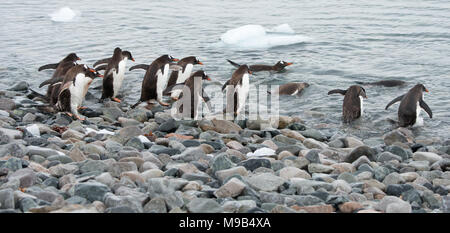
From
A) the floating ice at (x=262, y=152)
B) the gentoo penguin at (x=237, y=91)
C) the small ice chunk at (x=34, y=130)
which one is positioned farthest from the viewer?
the gentoo penguin at (x=237, y=91)

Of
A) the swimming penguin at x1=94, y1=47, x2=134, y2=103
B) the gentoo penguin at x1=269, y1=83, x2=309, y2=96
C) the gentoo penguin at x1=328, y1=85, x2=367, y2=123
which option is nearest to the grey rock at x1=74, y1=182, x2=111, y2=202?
the gentoo penguin at x1=328, y1=85, x2=367, y2=123

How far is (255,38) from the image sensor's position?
1358 centimetres

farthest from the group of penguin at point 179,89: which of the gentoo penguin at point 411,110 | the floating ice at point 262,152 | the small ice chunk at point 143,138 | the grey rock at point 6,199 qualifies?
the grey rock at point 6,199

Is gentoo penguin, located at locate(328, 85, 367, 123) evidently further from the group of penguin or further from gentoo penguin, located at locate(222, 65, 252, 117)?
gentoo penguin, located at locate(222, 65, 252, 117)

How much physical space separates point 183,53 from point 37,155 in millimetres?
8072

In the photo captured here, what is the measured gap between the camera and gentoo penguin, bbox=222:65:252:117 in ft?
25.5

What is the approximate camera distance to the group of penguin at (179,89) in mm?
7340

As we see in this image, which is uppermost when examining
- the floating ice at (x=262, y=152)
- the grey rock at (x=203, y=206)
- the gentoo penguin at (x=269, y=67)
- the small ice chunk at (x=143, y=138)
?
the grey rock at (x=203, y=206)

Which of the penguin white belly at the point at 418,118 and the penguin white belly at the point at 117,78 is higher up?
the penguin white belly at the point at 117,78

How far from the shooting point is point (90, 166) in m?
4.24

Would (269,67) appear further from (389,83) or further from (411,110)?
(411,110)

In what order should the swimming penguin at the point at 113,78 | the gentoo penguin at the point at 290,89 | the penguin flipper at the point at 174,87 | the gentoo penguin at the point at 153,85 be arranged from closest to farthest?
the penguin flipper at the point at 174,87 < the gentoo penguin at the point at 153,85 < the swimming penguin at the point at 113,78 < the gentoo penguin at the point at 290,89

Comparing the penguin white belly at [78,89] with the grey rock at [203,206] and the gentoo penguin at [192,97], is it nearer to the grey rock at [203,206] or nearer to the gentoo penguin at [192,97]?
the gentoo penguin at [192,97]

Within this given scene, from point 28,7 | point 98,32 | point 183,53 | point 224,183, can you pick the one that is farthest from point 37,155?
point 28,7
